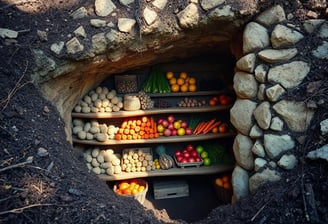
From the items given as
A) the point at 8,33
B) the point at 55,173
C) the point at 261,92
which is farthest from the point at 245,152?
the point at 8,33

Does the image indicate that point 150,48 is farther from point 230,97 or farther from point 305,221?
point 305,221

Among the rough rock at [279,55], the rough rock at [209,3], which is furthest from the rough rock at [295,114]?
the rough rock at [209,3]

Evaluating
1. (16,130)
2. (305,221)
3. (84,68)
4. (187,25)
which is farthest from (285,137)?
(16,130)

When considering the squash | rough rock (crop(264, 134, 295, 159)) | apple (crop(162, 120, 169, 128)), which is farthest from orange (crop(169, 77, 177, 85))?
rough rock (crop(264, 134, 295, 159))

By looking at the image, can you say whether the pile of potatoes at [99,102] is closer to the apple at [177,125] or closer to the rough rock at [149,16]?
the apple at [177,125]

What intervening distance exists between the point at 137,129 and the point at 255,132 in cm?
138

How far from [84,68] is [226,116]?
70.8 inches

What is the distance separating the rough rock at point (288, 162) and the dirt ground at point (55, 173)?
0.06 metres

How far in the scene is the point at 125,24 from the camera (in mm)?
2613

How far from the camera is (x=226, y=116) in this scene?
12.3ft

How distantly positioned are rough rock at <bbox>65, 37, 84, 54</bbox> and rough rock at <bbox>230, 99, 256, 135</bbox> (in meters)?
1.41

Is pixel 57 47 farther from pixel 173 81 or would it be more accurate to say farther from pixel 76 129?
pixel 173 81

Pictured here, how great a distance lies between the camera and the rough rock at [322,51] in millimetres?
2461

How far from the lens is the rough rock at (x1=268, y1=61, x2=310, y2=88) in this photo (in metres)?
2.47
